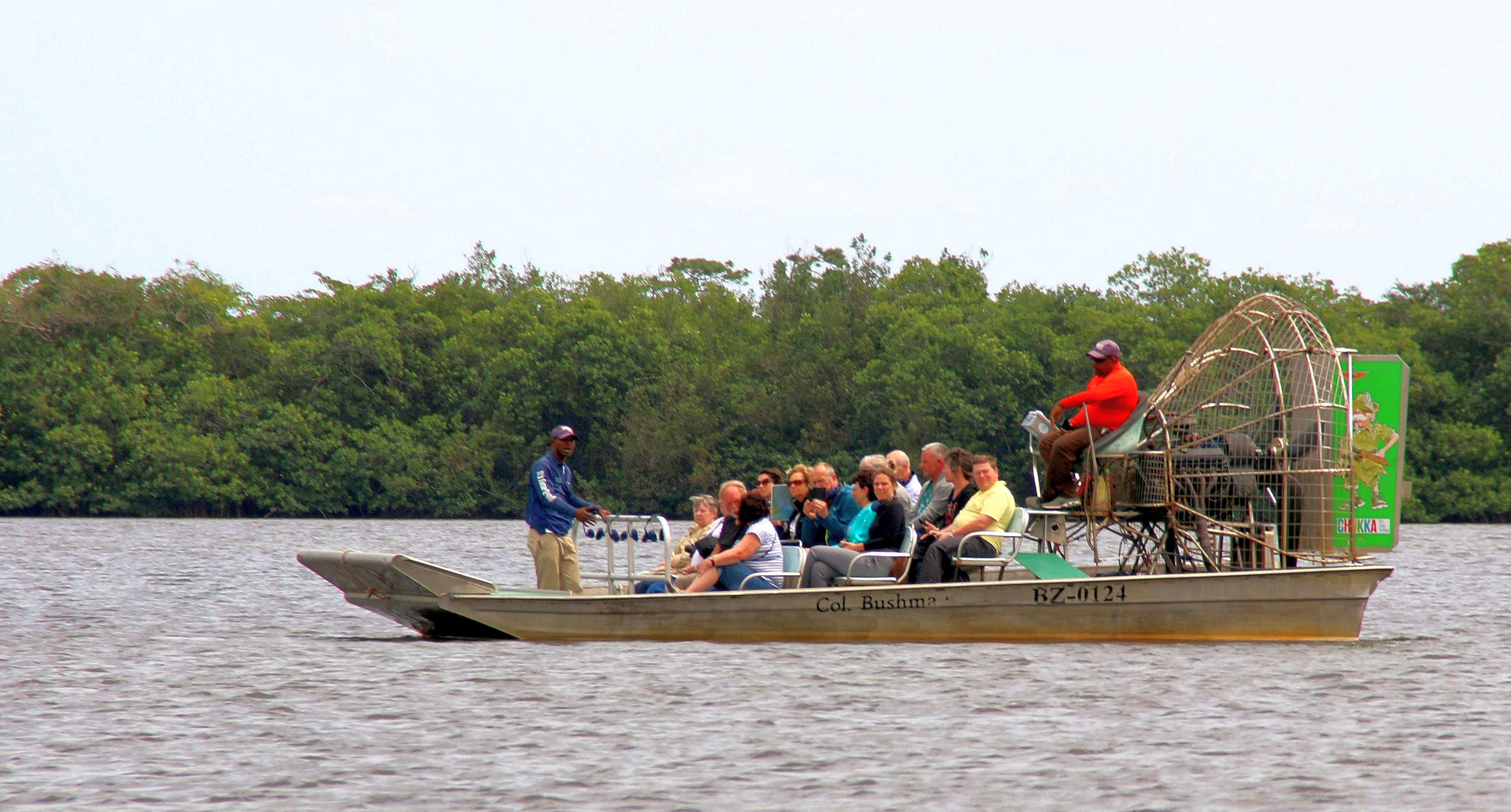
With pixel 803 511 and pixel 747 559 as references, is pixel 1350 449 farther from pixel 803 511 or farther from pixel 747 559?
pixel 747 559

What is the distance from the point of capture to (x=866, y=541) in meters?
14.8

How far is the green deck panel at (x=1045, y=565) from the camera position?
14.7 m

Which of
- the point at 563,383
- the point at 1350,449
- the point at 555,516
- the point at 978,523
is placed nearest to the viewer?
the point at 978,523

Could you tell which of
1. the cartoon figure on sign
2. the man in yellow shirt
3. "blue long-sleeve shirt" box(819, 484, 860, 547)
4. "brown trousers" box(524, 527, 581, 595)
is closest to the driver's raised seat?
the man in yellow shirt

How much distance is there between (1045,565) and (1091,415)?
126 centimetres

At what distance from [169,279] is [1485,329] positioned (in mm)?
48956

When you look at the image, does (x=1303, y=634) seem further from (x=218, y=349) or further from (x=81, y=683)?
(x=218, y=349)

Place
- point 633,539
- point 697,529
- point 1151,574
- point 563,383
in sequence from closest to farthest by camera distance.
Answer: point 633,539 < point 1151,574 < point 697,529 < point 563,383

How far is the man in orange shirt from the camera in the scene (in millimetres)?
14531

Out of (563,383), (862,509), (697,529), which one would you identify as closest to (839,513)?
(862,509)

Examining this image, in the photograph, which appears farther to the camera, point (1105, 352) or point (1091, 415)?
point (1091, 415)

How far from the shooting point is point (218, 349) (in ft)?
238

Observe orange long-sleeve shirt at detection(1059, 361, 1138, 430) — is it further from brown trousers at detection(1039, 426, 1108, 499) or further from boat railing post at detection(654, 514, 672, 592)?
boat railing post at detection(654, 514, 672, 592)

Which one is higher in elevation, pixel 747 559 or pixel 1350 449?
pixel 1350 449
